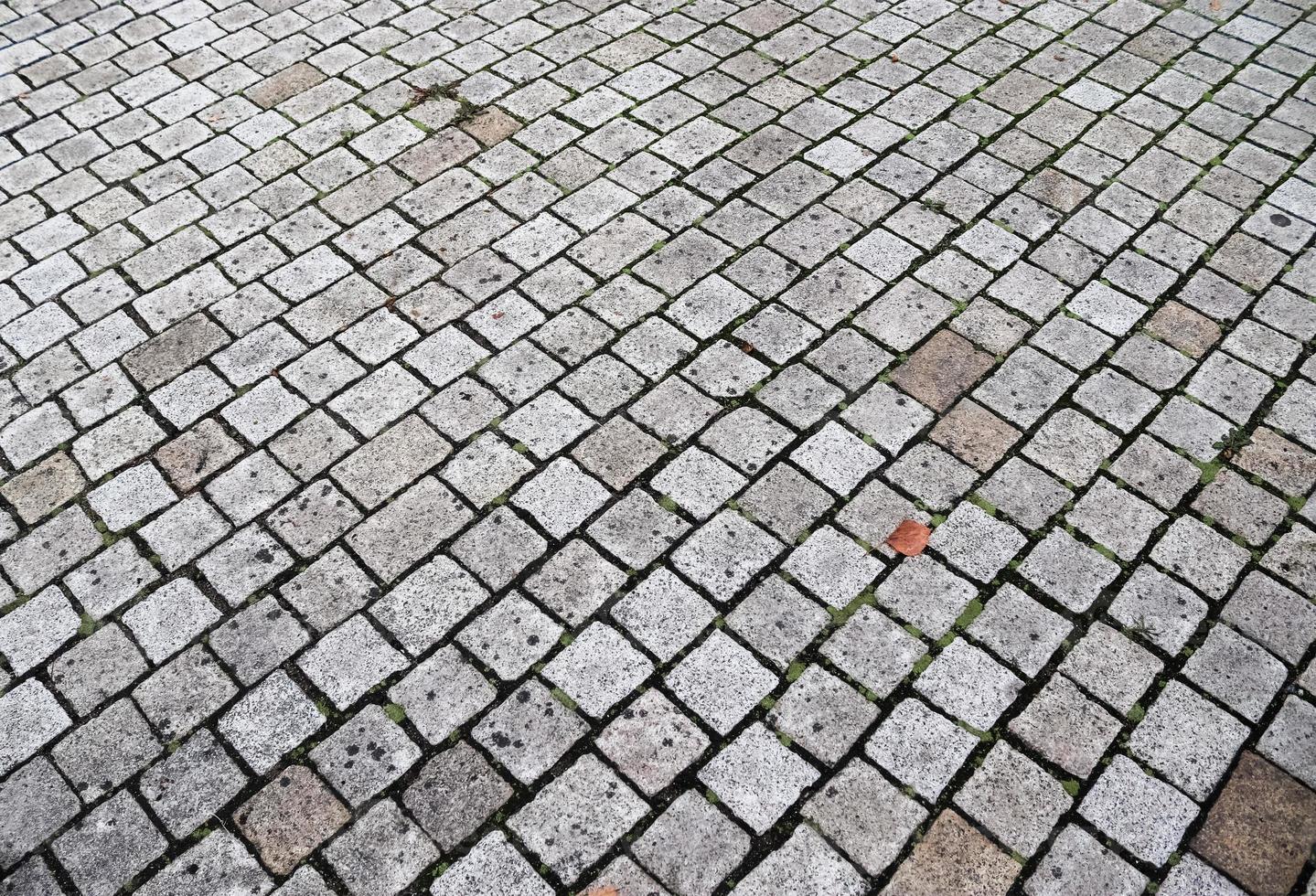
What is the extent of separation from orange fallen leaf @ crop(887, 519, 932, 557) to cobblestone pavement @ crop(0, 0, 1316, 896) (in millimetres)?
31

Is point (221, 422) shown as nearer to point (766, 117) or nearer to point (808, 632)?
point (808, 632)

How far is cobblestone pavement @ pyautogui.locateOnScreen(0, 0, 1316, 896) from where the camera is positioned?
9.57ft

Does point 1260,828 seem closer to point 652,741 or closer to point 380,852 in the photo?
point 652,741

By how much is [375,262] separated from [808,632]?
2602mm

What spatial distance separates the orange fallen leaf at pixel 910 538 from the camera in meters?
3.46

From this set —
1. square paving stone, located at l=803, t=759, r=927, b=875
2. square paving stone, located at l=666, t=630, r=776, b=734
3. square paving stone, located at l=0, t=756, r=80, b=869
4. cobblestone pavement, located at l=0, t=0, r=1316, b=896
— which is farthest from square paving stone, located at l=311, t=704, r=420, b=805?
square paving stone, located at l=803, t=759, r=927, b=875

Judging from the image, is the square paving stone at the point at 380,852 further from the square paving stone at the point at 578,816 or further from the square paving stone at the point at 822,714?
the square paving stone at the point at 822,714

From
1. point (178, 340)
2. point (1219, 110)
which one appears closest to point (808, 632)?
point (178, 340)

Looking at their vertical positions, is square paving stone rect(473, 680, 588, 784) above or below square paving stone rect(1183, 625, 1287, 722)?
above

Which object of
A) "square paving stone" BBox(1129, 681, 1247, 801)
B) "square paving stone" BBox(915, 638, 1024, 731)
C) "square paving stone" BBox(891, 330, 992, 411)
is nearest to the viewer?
"square paving stone" BBox(1129, 681, 1247, 801)

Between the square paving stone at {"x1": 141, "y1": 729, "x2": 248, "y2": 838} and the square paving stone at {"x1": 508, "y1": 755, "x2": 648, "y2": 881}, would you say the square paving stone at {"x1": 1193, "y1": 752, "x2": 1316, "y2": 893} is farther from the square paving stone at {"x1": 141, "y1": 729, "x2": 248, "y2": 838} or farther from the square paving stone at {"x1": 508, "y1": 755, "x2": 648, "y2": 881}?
the square paving stone at {"x1": 141, "y1": 729, "x2": 248, "y2": 838}

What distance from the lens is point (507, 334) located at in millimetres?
4195

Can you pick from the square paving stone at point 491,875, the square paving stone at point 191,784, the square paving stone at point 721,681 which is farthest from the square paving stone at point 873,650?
the square paving stone at point 191,784

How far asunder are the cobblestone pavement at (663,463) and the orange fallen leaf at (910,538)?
31 millimetres
